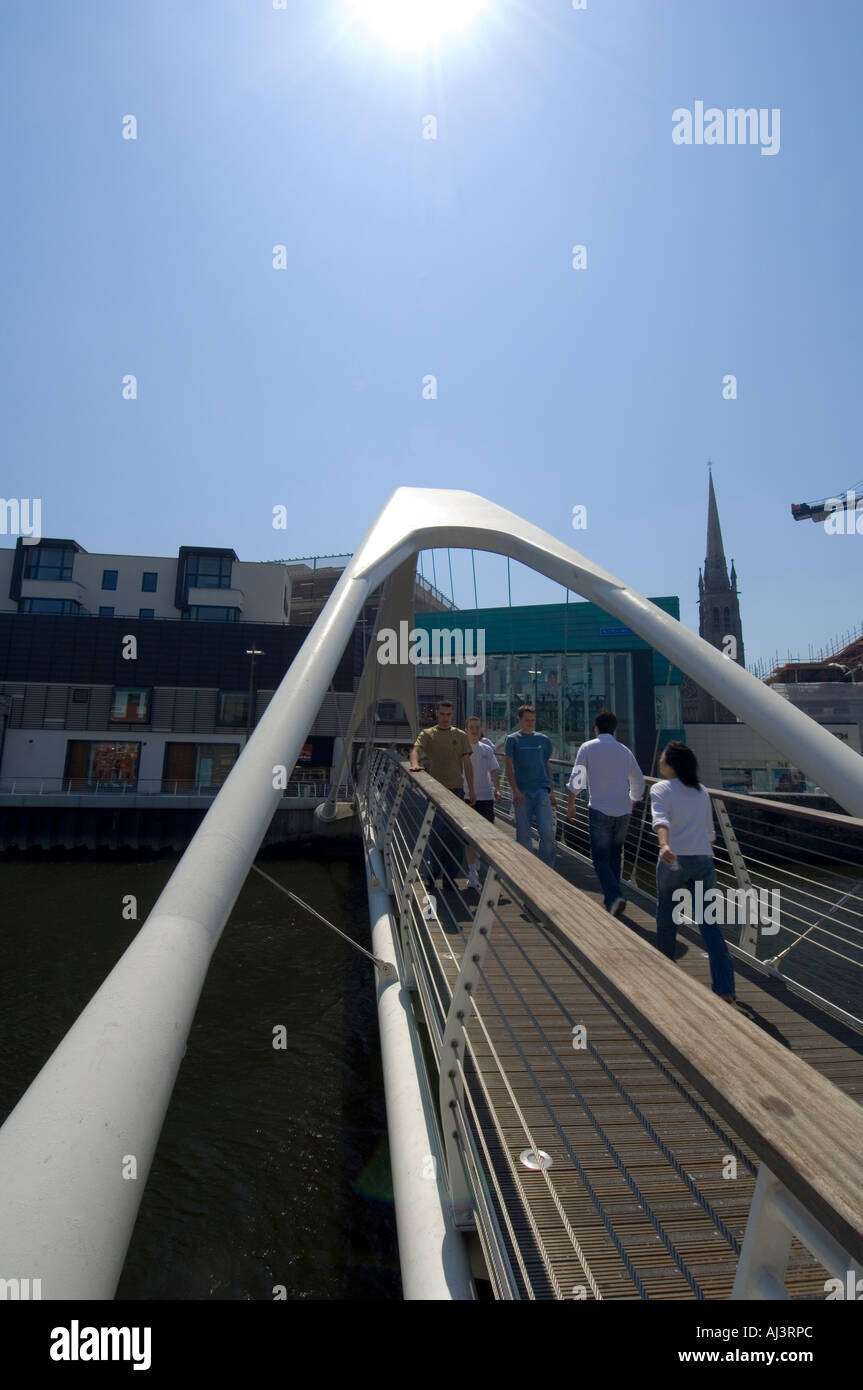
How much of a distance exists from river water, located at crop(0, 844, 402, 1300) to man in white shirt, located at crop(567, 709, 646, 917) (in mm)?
2621

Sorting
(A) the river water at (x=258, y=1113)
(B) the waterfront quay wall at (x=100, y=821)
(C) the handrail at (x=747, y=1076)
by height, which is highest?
(C) the handrail at (x=747, y=1076)

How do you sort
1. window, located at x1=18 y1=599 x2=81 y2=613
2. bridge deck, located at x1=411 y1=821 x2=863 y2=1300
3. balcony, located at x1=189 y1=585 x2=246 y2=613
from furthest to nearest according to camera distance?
balcony, located at x1=189 y1=585 x2=246 y2=613 → window, located at x1=18 y1=599 x2=81 y2=613 → bridge deck, located at x1=411 y1=821 x2=863 y2=1300

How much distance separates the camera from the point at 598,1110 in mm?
2822

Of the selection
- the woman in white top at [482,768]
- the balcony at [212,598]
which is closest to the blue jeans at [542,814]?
the woman in white top at [482,768]

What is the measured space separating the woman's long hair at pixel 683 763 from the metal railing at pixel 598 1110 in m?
1.36

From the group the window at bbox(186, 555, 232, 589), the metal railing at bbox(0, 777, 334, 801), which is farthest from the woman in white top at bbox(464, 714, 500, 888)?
the window at bbox(186, 555, 232, 589)

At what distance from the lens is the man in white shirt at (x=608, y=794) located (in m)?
5.22

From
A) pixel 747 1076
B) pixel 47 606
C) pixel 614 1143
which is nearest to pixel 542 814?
pixel 614 1143

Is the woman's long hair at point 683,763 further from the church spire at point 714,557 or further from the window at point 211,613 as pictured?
the church spire at point 714,557

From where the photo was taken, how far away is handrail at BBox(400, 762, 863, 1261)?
829 mm

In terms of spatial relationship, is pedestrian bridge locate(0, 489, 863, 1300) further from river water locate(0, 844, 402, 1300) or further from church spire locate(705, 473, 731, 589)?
church spire locate(705, 473, 731, 589)

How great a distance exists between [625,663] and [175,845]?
68.9 ft
